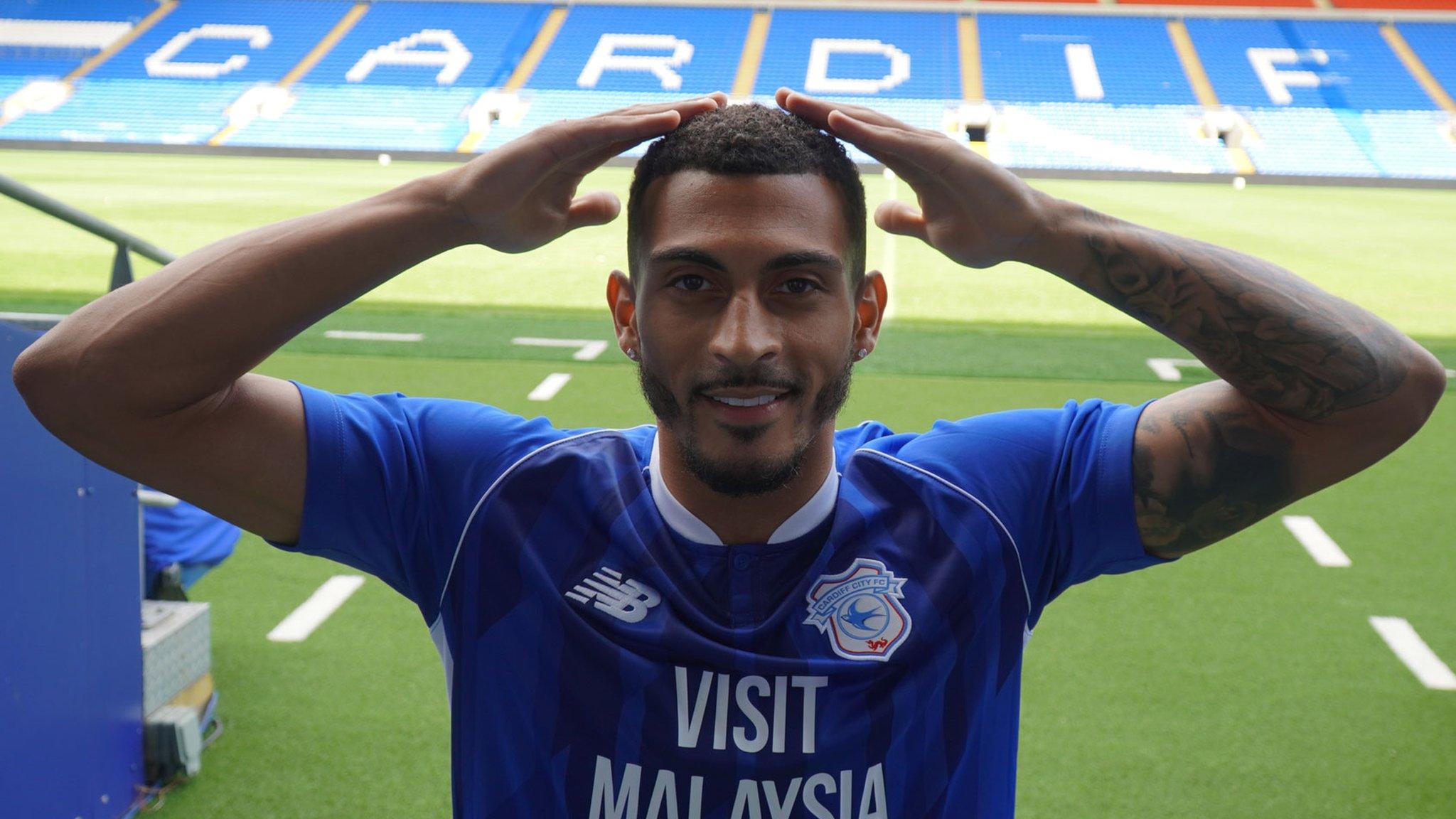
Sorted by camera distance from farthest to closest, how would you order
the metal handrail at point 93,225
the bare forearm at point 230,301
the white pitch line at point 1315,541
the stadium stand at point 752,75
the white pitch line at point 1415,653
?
the stadium stand at point 752,75, the white pitch line at point 1315,541, the white pitch line at point 1415,653, the metal handrail at point 93,225, the bare forearm at point 230,301

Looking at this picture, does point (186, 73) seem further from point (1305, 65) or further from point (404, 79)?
point (1305, 65)

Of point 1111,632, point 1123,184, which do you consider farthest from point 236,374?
point 1123,184

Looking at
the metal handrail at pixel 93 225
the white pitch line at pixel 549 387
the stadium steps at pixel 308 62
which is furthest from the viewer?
the stadium steps at pixel 308 62

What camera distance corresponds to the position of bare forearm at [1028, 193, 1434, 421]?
1.49 m

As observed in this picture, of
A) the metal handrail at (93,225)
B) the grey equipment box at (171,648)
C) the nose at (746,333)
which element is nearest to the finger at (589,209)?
the nose at (746,333)

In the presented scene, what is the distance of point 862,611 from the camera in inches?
58.7

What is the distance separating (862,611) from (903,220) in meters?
0.50

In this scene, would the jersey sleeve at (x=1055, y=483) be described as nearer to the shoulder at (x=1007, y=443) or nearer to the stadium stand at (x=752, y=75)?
the shoulder at (x=1007, y=443)

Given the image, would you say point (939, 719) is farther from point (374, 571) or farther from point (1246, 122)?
point (1246, 122)

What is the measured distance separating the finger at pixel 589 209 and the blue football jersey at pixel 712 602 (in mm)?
271

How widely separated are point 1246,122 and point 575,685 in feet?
84.8

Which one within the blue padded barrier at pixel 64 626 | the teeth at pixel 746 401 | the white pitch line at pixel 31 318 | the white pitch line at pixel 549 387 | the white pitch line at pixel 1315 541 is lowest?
the white pitch line at pixel 549 387

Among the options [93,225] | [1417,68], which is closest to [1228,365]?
[93,225]

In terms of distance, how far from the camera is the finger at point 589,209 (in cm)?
157
